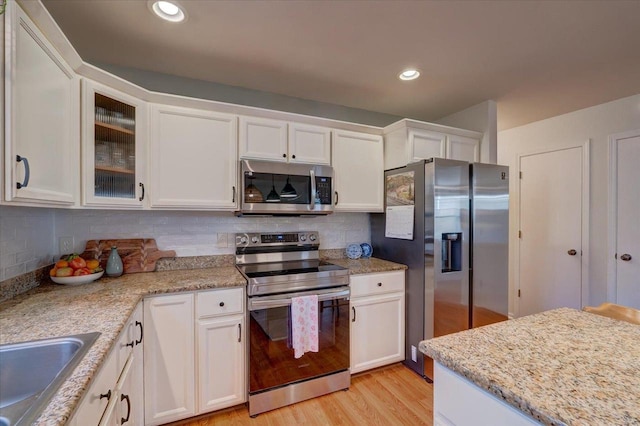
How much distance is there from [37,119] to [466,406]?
1.87 metres

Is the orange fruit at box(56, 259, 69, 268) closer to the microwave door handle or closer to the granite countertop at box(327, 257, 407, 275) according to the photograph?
the microwave door handle

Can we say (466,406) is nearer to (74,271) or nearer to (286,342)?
(286,342)

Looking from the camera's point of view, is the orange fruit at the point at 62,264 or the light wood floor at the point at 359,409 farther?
the light wood floor at the point at 359,409

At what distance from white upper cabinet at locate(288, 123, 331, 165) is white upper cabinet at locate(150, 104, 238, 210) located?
453 mm

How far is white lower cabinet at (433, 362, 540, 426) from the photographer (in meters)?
0.73

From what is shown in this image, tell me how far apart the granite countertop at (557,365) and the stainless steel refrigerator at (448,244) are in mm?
1115

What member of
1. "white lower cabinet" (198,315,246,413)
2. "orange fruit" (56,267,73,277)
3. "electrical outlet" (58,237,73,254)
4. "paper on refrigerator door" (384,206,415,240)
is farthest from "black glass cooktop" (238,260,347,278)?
"electrical outlet" (58,237,73,254)

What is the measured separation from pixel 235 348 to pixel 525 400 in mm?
1644

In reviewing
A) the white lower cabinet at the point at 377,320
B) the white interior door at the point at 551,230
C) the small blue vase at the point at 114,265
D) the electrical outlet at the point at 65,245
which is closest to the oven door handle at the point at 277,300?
the white lower cabinet at the point at 377,320

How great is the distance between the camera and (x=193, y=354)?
5.82ft

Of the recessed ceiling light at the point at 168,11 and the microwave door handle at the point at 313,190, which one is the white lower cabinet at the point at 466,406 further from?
the recessed ceiling light at the point at 168,11

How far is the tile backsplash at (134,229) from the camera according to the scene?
5.10ft

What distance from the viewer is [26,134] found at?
110 centimetres

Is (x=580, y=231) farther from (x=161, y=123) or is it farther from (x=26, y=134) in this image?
(x=26, y=134)
